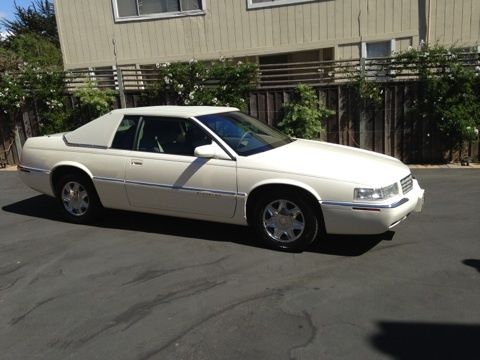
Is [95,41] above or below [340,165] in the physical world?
above

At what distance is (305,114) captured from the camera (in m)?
9.37

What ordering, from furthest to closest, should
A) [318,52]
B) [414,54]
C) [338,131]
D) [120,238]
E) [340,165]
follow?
1. [318,52]
2. [338,131]
3. [414,54]
4. [120,238]
5. [340,165]

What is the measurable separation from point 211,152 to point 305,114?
14.9 ft

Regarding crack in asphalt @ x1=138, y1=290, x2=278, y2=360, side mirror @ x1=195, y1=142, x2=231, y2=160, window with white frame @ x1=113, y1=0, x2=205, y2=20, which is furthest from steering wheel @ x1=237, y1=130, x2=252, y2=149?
window with white frame @ x1=113, y1=0, x2=205, y2=20

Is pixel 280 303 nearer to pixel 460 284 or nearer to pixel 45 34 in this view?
pixel 460 284

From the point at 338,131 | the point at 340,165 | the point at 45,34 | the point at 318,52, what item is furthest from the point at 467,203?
the point at 45,34

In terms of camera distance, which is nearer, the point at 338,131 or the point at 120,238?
the point at 120,238

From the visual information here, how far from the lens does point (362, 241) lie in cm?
533

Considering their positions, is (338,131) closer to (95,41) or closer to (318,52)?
(318,52)

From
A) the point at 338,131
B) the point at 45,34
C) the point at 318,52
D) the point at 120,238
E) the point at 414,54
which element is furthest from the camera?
the point at 45,34

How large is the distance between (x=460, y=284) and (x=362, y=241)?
4.31 ft

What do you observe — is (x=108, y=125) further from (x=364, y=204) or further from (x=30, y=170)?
(x=364, y=204)

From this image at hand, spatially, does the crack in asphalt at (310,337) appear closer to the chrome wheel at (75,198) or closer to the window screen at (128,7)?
the chrome wheel at (75,198)

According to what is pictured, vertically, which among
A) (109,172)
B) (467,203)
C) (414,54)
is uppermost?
(414,54)
